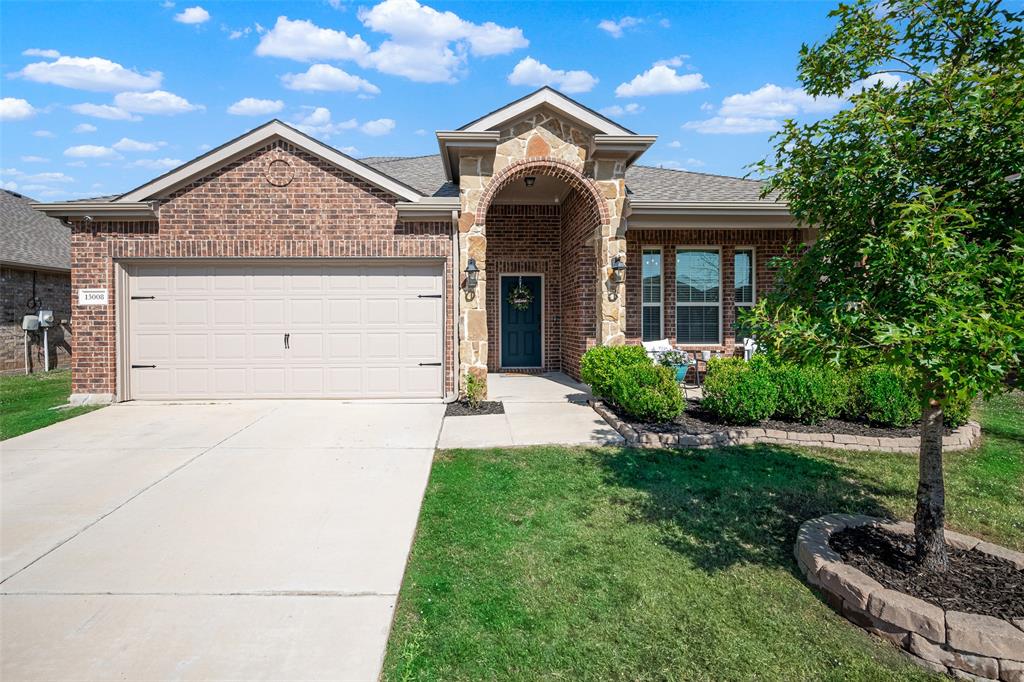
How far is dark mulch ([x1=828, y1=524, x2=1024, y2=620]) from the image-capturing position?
270 centimetres

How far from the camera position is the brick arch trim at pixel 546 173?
8.37 metres

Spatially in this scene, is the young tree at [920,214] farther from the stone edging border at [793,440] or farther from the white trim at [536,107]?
the white trim at [536,107]

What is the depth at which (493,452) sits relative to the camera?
5711mm

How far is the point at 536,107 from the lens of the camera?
26.9 feet

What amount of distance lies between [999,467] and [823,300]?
4.33m

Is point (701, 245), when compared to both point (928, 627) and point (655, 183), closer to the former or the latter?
point (655, 183)

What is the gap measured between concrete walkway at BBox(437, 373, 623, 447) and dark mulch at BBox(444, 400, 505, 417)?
0.15m

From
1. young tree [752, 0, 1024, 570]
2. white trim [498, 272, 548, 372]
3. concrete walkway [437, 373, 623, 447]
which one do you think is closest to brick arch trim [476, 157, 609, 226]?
concrete walkway [437, 373, 623, 447]

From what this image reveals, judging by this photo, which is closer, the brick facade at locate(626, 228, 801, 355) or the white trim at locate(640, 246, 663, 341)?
the brick facade at locate(626, 228, 801, 355)

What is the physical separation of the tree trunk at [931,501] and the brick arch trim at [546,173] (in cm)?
613

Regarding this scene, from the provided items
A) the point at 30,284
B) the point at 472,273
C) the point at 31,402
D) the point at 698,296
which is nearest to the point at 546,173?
the point at 472,273

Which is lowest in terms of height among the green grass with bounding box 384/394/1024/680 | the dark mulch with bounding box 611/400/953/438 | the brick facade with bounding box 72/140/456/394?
the green grass with bounding box 384/394/1024/680

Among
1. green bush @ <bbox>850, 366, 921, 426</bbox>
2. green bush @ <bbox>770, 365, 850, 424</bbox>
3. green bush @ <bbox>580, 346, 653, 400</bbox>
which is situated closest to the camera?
green bush @ <bbox>850, 366, 921, 426</bbox>

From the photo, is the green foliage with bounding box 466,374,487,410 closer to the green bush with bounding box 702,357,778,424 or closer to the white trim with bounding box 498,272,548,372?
the green bush with bounding box 702,357,778,424
